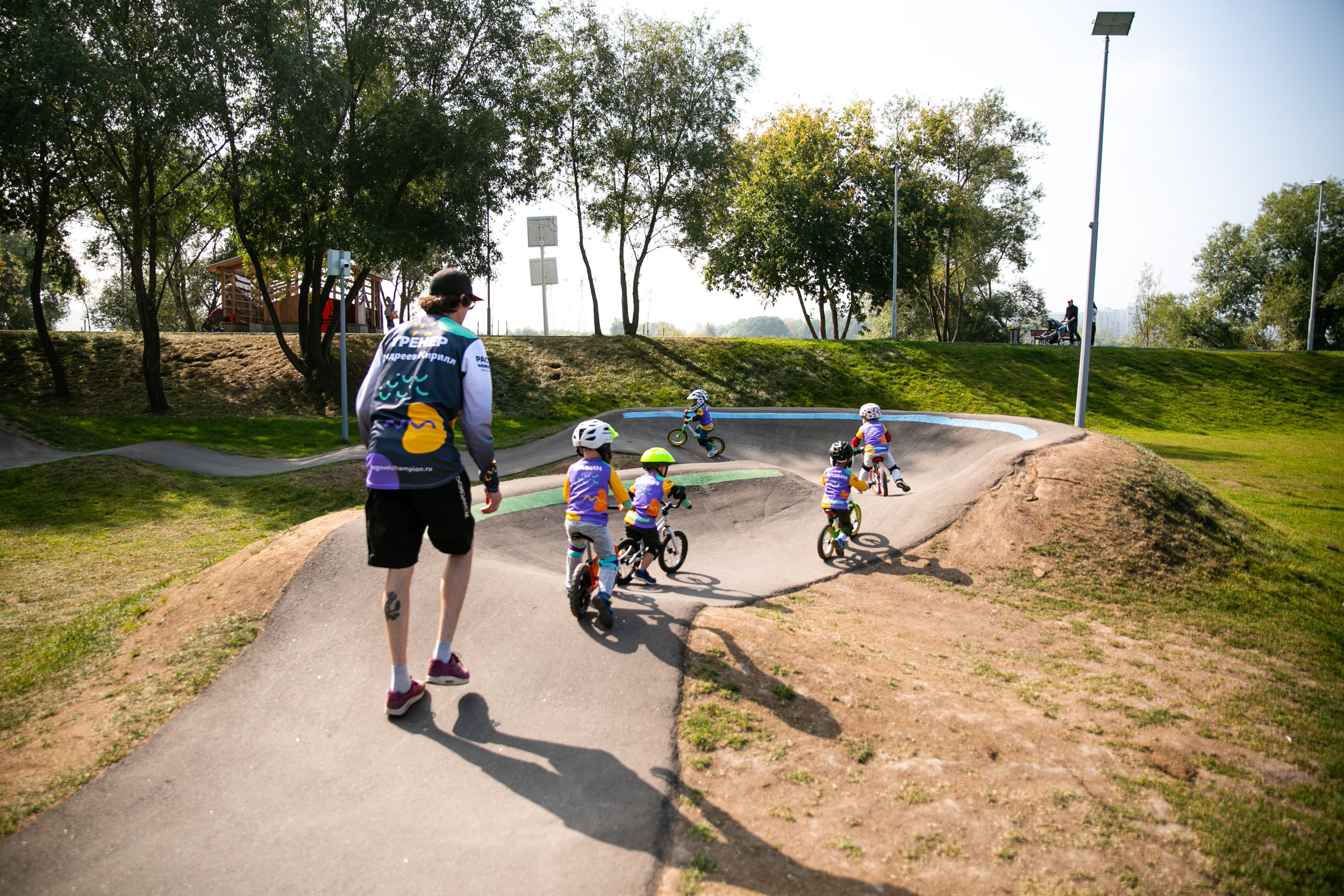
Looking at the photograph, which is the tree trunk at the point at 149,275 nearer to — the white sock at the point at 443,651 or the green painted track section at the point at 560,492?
the green painted track section at the point at 560,492

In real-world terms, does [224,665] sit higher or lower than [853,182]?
lower

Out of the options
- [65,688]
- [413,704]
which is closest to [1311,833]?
[413,704]

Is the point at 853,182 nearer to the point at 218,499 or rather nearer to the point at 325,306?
the point at 325,306

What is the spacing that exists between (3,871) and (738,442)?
18647 mm

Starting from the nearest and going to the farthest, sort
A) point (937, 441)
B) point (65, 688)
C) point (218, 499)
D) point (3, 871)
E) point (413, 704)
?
point (3, 871) → point (413, 704) → point (65, 688) → point (218, 499) → point (937, 441)

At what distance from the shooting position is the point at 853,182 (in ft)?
133

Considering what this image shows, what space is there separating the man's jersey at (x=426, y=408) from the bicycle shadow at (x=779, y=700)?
6.90 ft

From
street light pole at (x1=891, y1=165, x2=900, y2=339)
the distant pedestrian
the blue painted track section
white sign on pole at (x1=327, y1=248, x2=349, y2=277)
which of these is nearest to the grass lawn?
white sign on pole at (x1=327, y1=248, x2=349, y2=277)

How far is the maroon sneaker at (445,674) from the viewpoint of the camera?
4.50 m

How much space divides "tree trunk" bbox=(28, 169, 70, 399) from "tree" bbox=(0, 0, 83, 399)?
53 millimetres

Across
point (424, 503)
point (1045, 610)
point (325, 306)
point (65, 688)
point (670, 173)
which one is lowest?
point (1045, 610)

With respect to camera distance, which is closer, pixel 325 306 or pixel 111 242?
pixel 111 242

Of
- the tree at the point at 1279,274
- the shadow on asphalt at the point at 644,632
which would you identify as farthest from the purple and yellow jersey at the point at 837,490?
the tree at the point at 1279,274

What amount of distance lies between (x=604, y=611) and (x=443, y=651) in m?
1.50
